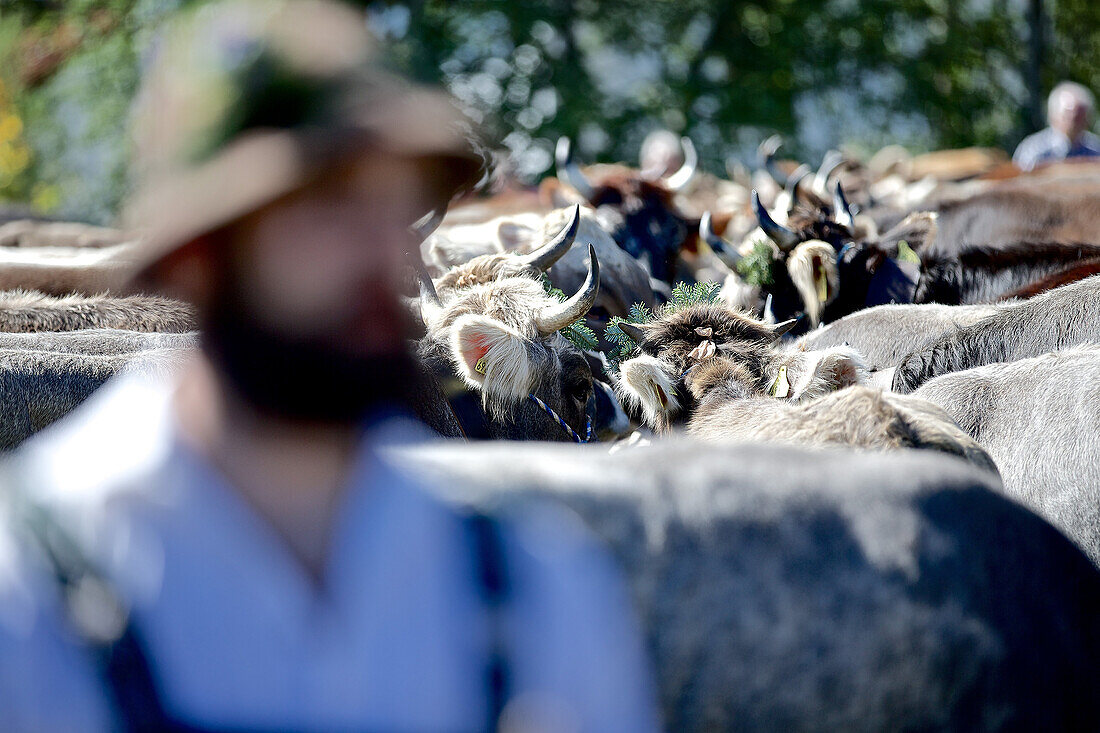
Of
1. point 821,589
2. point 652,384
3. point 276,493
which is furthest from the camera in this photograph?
point 652,384

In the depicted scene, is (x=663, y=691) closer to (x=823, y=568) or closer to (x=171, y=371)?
(x=823, y=568)

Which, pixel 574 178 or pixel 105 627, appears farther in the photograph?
pixel 574 178

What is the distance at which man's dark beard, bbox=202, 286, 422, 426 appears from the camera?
1232 mm

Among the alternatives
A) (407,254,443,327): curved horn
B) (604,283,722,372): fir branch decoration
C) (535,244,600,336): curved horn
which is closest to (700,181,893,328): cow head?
(604,283,722,372): fir branch decoration

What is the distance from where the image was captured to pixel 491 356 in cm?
391

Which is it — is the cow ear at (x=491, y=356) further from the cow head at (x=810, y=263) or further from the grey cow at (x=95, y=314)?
the cow head at (x=810, y=263)

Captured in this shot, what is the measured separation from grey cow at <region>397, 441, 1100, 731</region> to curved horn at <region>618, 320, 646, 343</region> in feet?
8.09

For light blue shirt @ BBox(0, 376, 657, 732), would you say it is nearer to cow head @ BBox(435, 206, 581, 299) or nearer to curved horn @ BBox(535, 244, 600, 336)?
curved horn @ BBox(535, 244, 600, 336)

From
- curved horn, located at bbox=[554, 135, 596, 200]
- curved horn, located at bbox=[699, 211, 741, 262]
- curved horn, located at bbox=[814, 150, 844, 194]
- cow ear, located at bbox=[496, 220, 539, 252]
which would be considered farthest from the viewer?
curved horn, located at bbox=[814, 150, 844, 194]

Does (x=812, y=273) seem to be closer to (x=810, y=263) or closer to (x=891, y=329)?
(x=810, y=263)

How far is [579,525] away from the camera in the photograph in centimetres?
150

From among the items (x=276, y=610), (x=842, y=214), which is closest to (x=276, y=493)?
(x=276, y=610)

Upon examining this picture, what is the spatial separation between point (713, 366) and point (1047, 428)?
1.17m

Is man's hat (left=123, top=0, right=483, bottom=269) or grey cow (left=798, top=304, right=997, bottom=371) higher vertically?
man's hat (left=123, top=0, right=483, bottom=269)
